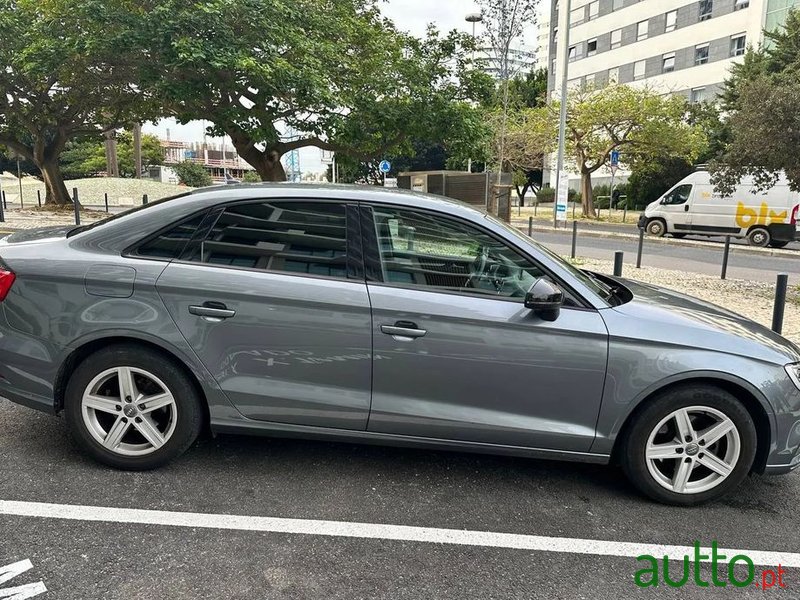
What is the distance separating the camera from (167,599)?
93.7 inches

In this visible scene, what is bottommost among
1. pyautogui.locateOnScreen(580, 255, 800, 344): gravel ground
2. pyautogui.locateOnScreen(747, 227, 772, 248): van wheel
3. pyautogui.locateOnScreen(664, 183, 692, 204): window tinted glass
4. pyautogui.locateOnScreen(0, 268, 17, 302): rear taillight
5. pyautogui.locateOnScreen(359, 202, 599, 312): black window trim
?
pyautogui.locateOnScreen(580, 255, 800, 344): gravel ground

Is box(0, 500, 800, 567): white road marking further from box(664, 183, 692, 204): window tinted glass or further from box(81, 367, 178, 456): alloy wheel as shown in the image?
box(664, 183, 692, 204): window tinted glass

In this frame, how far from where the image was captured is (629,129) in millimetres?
28109

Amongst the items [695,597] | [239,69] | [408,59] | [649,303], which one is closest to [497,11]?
[408,59]

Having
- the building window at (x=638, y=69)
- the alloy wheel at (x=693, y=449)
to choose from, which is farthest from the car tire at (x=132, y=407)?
the building window at (x=638, y=69)

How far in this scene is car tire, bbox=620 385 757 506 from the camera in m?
3.12

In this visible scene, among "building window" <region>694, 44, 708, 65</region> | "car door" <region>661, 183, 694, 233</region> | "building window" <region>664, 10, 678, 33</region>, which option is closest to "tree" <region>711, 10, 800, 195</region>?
"car door" <region>661, 183, 694, 233</region>

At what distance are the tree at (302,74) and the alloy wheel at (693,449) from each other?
35.2 ft

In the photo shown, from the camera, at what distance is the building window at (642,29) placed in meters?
43.6

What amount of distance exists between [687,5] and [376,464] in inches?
1828

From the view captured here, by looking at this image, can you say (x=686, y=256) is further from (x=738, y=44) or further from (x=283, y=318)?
(x=738, y=44)

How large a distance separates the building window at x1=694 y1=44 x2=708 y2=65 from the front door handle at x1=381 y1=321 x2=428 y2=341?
44289 mm

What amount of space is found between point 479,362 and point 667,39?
4677 centimetres

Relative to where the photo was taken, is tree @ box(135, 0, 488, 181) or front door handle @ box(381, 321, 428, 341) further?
tree @ box(135, 0, 488, 181)
